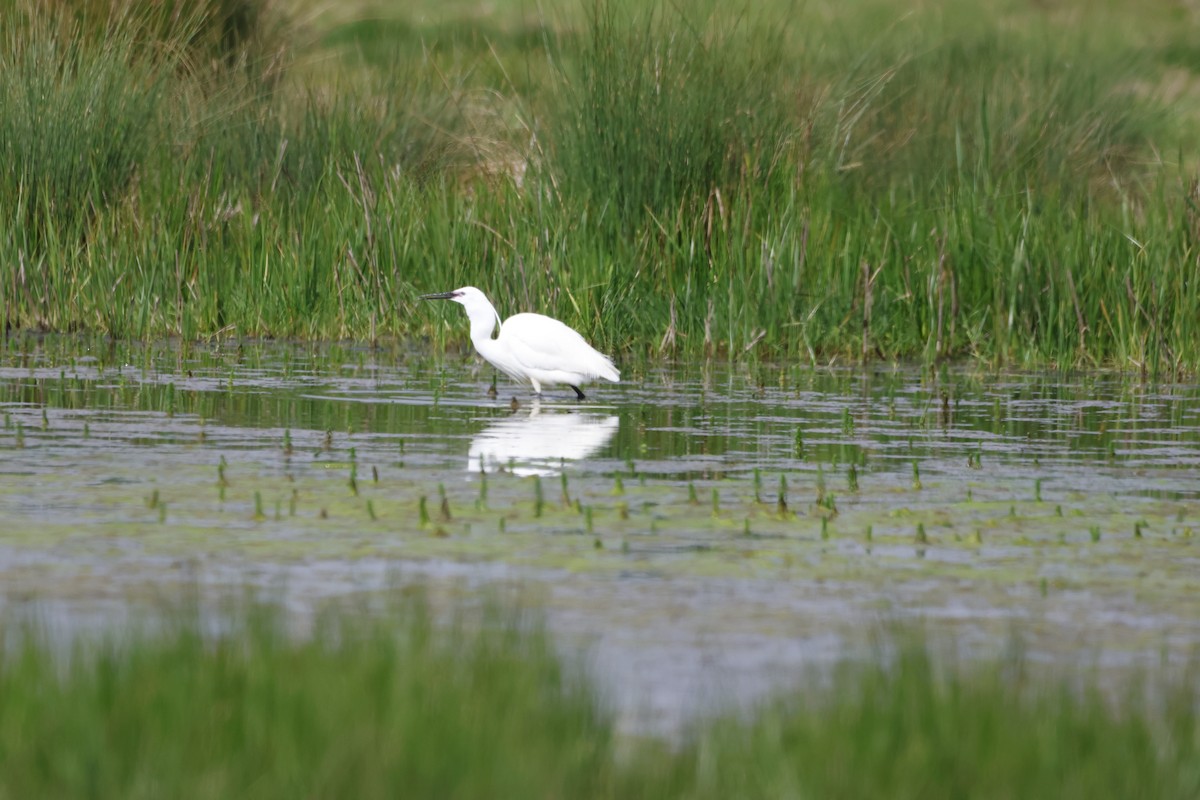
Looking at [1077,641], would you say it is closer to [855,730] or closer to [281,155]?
[855,730]

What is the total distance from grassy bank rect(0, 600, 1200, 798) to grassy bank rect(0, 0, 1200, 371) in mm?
7157

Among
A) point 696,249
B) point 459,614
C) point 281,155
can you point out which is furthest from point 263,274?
point 459,614

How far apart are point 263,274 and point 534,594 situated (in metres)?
7.70

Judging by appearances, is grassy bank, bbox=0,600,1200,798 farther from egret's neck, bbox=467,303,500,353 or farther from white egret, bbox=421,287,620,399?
egret's neck, bbox=467,303,500,353

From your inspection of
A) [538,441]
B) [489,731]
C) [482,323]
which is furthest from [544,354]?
[489,731]

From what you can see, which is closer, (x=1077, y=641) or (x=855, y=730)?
(x=855, y=730)

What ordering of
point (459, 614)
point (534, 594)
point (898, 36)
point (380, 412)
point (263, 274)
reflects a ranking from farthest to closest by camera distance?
point (898, 36), point (263, 274), point (380, 412), point (534, 594), point (459, 614)

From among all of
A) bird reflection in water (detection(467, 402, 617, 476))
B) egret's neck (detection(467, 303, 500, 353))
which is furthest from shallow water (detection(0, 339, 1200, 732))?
egret's neck (detection(467, 303, 500, 353))

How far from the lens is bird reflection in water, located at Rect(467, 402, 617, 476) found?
7.29m

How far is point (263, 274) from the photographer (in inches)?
486

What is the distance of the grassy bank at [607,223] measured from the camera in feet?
37.2

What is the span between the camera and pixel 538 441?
8094 mm

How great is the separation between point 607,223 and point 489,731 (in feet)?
26.9

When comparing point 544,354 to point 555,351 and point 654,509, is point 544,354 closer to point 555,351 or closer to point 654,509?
point 555,351
